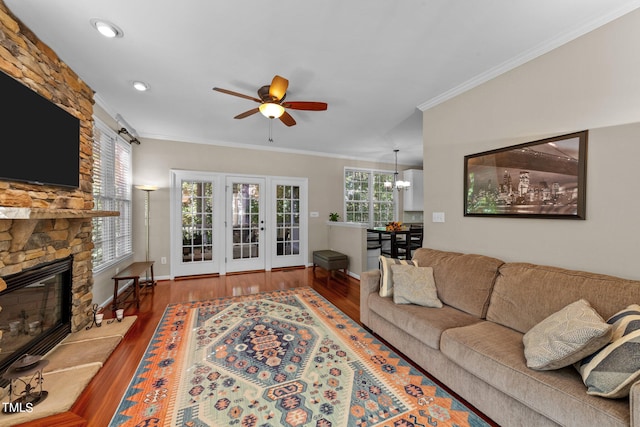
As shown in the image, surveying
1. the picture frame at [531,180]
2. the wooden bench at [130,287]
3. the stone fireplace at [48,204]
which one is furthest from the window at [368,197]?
the stone fireplace at [48,204]

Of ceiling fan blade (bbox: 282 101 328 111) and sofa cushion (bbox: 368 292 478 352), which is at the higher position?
ceiling fan blade (bbox: 282 101 328 111)

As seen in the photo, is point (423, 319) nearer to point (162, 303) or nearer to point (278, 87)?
point (278, 87)

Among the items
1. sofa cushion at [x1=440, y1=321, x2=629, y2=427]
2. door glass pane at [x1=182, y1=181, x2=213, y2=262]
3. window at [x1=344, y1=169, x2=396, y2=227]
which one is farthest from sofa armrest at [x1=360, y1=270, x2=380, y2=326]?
window at [x1=344, y1=169, x2=396, y2=227]

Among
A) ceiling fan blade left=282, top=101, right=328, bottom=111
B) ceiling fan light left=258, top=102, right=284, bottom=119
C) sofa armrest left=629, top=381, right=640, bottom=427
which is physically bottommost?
sofa armrest left=629, top=381, right=640, bottom=427

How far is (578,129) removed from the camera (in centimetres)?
195

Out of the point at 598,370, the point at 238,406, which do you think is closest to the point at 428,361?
the point at 598,370

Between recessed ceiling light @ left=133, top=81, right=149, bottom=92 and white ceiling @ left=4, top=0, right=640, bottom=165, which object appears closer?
white ceiling @ left=4, top=0, right=640, bottom=165

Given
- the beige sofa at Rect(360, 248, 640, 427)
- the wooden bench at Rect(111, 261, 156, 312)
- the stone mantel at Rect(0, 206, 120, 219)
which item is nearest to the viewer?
the beige sofa at Rect(360, 248, 640, 427)

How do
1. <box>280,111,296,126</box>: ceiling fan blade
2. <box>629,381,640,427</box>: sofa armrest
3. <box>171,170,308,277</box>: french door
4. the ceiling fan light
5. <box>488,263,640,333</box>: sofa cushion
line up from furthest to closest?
1. <box>171,170,308,277</box>: french door
2. <box>280,111,296,126</box>: ceiling fan blade
3. the ceiling fan light
4. <box>488,263,640,333</box>: sofa cushion
5. <box>629,381,640,427</box>: sofa armrest

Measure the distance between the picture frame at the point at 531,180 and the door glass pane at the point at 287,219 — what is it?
11.7 feet

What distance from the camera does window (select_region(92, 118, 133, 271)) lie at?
3.16 m

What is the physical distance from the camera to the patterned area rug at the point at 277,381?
1594 mm

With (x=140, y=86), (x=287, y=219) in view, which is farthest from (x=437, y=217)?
(x=140, y=86)

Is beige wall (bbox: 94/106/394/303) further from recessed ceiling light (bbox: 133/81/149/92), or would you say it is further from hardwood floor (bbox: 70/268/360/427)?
recessed ceiling light (bbox: 133/81/149/92)
